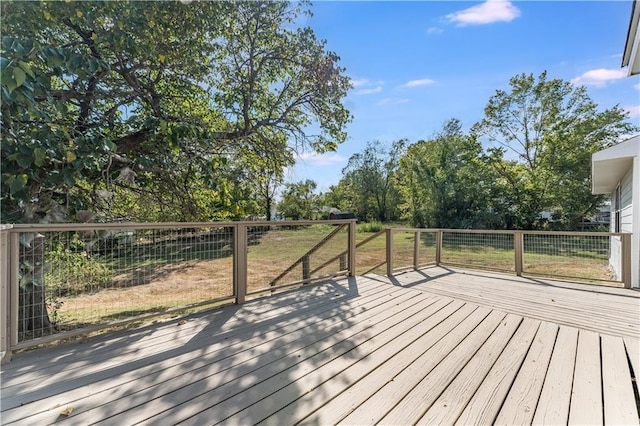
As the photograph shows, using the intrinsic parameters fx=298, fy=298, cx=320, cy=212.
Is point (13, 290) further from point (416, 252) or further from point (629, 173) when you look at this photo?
point (629, 173)

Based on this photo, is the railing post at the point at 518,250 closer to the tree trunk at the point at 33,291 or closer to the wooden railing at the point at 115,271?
the wooden railing at the point at 115,271

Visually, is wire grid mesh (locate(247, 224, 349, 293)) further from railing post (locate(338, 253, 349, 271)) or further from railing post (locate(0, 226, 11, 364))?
railing post (locate(0, 226, 11, 364))

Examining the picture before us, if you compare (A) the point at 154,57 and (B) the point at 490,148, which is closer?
(A) the point at 154,57

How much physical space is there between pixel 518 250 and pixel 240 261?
4.92m

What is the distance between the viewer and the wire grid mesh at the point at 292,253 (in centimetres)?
405

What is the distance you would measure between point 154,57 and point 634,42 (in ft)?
20.0

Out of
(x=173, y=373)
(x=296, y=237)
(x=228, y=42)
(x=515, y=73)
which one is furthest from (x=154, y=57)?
(x=515, y=73)

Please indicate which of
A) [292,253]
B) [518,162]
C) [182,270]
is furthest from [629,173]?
[518,162]

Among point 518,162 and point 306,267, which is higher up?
point 518,162

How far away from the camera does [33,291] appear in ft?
8.75

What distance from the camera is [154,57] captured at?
147 inches

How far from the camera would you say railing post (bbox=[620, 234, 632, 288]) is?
4488 millimetres

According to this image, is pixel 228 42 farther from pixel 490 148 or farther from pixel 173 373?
pixel 490 148

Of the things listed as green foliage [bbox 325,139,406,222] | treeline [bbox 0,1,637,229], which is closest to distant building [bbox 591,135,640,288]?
treeline [bbox 0,1,637,229]
